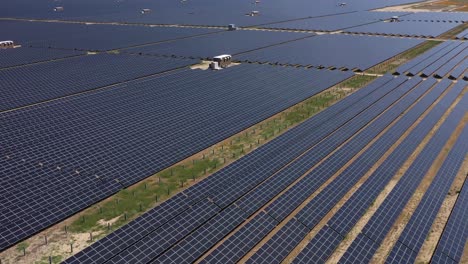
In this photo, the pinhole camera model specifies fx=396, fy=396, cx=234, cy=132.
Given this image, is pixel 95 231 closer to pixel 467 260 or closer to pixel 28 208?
pixel 28 208

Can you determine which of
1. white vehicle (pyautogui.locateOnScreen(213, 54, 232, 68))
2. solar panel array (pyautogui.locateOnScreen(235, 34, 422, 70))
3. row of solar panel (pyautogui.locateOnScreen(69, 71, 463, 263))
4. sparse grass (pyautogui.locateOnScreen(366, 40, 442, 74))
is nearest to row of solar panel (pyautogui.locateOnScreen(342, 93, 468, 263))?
row of solar panel (pyautogui.locateOnScreen(69, 71, 463, 263))

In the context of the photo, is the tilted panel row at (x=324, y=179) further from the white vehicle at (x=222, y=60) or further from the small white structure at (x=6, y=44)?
the small white structure at (x=6, y=44)

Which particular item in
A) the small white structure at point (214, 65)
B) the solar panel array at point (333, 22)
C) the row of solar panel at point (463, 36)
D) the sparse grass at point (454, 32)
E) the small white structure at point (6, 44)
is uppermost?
the small white structure at point (214, 65)

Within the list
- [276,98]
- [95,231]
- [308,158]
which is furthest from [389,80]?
[95,231]

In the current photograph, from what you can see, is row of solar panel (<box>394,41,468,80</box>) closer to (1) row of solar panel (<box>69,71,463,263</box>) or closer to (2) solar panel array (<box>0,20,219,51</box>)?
(1) row of solar panel (<box>69,71,463,263</box>)

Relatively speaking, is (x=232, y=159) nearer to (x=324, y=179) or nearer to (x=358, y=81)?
(x=324, y=179)

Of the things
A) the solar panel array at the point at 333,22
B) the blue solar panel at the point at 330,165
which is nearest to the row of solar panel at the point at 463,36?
the solar panel array at the point at 333,22

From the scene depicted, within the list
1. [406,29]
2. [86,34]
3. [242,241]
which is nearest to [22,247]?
[242,241]
